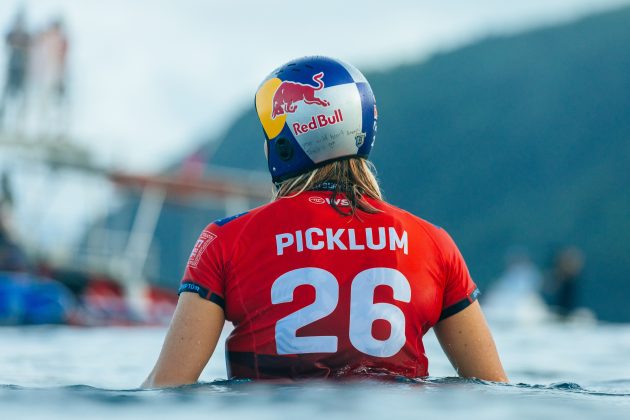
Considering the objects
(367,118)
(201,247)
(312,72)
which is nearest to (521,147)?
(367,118)

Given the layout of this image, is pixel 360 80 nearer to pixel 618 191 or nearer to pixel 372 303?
pixel 372 303

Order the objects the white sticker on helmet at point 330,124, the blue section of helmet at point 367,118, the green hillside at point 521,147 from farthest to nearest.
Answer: the green hillside at point 521,147 < the blue section of helmet at point 367,118 < the white sticker on helmet at point 330,124

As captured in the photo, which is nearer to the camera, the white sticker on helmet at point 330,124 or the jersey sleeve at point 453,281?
the jersey sleeve at point 453,281

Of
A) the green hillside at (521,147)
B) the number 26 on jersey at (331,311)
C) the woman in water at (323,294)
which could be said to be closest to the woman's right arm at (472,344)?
the woman in water at (323,294)

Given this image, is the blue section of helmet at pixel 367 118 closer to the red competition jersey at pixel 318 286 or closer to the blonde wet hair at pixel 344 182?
the blonde wet hair at pixel 344 182

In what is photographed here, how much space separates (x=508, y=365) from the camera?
8.27 meters

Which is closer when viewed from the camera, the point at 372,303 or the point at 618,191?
the point at 372,303

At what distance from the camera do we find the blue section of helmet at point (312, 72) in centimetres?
396

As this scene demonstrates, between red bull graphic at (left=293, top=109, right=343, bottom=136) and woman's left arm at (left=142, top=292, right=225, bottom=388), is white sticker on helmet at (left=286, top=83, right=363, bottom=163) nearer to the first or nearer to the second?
red bull graphic at (left=293, top=109, right=343, bottom=136)

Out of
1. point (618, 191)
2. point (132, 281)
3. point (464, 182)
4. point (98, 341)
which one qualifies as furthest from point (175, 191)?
point (464, 182)

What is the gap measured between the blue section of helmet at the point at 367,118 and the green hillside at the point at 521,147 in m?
46.9

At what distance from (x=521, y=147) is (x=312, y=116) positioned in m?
75.1

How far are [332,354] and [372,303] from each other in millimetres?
224

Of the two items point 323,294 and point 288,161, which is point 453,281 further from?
point 288,161
